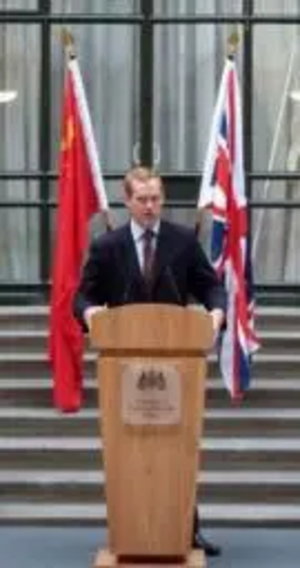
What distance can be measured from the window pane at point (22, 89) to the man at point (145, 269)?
209 inches

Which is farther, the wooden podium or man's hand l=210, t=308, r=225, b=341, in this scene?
man's hand l=210, t=308, r=225, b=341

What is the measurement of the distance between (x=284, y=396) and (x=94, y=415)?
1.34 metres

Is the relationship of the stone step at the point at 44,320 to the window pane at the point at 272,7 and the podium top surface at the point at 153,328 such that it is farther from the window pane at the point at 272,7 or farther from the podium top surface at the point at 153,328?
the podium top surface at the point at 153,328

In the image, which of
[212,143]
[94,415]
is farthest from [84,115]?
[94,415]

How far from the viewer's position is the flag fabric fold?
1123 cm

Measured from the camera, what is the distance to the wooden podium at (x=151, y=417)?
8.37 metres

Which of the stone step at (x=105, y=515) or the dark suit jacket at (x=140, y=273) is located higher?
the dark suit jacket at (x=140, y=273)

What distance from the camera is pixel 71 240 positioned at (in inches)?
449

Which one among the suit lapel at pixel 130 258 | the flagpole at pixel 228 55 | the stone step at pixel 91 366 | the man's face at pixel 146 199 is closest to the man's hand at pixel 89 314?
the suit lapel at pixel 130 258

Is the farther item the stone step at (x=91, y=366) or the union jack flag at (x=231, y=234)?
the stone step at (x=91, y=366)

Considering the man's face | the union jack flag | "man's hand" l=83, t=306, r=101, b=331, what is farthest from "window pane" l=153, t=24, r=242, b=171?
"man's hand" l=83, t=306, r=101, b=331

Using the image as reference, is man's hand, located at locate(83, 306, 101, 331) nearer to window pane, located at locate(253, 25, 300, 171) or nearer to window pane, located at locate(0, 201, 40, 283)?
window pane, located at locate(0, 201, 40, 283)

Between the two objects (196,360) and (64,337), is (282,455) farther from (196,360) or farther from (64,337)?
(196,360)

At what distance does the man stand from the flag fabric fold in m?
2.16
